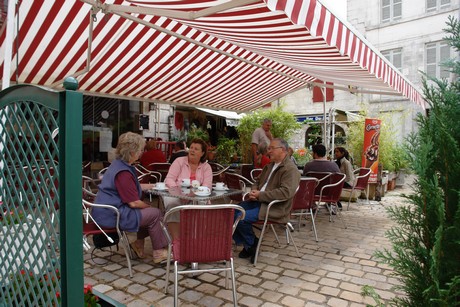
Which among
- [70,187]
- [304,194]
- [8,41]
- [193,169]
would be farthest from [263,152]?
[70,187]

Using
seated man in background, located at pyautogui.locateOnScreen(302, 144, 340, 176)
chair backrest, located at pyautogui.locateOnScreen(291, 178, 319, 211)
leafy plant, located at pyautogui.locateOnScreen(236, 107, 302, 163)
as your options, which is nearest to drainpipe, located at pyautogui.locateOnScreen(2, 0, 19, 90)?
chair backrest, located at pyautogui.locateOnScreen(291, 178, 319, 211)

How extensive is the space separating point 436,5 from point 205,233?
17.7 m

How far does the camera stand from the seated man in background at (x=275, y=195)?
3594 millimetres

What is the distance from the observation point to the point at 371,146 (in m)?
8.28

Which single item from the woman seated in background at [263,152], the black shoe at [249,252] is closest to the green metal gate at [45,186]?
the black shoe at [249,252]

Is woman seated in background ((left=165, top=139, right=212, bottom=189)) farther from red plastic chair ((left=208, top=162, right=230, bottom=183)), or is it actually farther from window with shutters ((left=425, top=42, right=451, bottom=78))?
window with shutters ((left=425, top=42, right=451, bottom=78))

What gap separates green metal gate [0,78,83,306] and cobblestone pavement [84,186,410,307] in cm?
151

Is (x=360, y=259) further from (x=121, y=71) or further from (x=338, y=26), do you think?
(x=121, y=71)

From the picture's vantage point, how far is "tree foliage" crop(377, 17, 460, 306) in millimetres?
1224

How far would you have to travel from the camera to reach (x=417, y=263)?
1.34 meters

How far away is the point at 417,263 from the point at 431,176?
0.37m

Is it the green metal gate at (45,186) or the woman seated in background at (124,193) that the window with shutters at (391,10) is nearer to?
the woman seated in background at (124,193)

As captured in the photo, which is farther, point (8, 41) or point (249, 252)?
point (249, 252)

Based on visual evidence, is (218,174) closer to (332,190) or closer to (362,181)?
(332,190)
